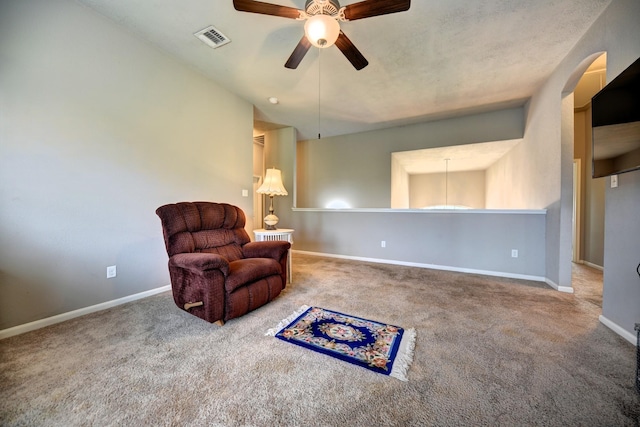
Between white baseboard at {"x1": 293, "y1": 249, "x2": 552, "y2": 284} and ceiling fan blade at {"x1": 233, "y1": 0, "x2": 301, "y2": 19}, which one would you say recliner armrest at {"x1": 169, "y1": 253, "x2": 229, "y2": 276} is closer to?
→ ceiling fan blade at {"x1": 233, "y1": 0, "x2": 301, "y2": 19}

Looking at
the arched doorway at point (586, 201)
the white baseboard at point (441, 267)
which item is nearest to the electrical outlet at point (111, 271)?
the white baseboard at point (441, 267)

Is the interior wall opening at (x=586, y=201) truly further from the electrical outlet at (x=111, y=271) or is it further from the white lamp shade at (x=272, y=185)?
the electrical outlet at (x=111, y=271)

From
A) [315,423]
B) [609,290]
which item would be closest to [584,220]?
[609,290]

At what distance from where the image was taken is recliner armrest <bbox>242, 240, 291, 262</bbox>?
92.1 inches

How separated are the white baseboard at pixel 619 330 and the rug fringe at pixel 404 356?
4.57 ft

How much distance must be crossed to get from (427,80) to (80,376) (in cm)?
404

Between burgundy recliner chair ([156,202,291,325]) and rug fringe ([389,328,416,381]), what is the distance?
1.18 metres

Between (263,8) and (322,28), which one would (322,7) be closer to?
(322,28)

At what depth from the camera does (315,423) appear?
3.18 feet

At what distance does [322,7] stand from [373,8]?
35cm

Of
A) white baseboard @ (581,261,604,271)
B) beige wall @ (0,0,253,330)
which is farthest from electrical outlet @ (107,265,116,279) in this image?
white baseboard @ (581,261,604,271)

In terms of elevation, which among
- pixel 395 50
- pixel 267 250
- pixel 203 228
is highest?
pixel 395 50

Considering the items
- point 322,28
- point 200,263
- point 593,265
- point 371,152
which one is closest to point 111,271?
point 200,263

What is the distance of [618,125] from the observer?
60.4 inches
